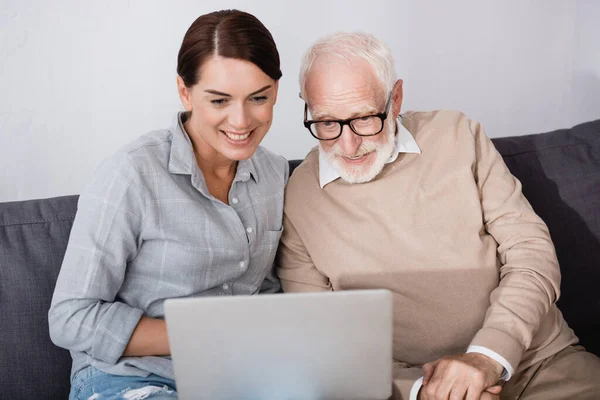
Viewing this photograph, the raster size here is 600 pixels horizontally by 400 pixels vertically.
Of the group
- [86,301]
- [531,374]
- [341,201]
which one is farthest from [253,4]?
[531,374]

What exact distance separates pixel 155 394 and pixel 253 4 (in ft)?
4.07

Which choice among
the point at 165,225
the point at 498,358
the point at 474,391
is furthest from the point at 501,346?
the point at 165,225

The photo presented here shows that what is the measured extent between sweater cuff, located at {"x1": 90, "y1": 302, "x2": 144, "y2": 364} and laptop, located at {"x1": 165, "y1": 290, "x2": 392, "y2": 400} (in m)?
0.36

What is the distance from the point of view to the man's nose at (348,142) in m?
1.84

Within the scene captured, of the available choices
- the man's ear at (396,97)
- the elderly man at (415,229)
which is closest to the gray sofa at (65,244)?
the elderly man at (415,229)

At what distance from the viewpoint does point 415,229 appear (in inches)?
73.7

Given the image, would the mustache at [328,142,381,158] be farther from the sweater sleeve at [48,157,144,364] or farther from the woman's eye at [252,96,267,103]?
the sweater sleeve at [48,157,144,364]

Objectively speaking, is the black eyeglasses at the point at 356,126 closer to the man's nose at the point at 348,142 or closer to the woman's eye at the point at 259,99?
the man's nose at the point at 348,142

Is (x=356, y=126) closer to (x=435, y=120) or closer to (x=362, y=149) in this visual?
(x=362, y=149)

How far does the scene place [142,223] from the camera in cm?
166

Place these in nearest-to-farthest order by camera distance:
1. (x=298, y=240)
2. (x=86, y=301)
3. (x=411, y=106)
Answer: (x=86, y=301) < (x=298, y=240) < (x=411, y=106)

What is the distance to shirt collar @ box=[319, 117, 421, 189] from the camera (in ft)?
6.32

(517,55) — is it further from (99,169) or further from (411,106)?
(99,169)

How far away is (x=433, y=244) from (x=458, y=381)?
407 millimetres
